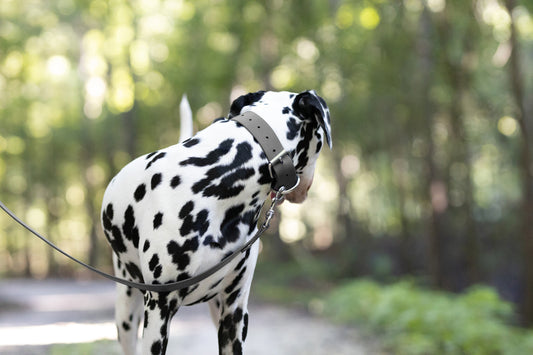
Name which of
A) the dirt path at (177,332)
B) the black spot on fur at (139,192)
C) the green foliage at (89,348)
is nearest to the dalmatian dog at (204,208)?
the black spot on fur at (139,192)

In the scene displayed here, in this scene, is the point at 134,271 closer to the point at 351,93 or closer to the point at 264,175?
the point at 264,175

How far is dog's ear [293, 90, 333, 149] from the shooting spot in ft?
7.50

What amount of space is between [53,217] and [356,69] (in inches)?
799

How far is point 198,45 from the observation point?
1512 cm

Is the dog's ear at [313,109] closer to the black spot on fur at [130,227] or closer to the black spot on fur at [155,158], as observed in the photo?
the black spot on fur at [155,158]

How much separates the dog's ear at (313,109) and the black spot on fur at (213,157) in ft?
1.26

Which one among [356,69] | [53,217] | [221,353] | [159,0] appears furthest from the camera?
[53,217]

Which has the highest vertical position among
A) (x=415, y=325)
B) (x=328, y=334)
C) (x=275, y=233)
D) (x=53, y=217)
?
(x=415, y=325)

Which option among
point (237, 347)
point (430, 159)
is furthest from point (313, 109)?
point (430, 159)

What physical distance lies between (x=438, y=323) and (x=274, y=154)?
5217 mm

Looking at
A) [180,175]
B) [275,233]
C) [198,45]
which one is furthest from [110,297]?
[180,175]

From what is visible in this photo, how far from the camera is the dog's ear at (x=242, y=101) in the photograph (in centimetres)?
251

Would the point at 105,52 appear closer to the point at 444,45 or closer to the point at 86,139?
the point at 86,139

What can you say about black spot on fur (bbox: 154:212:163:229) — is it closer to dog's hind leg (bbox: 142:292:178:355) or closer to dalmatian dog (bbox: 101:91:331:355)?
dalmatian dog (bbox: 101:91:331:355)
